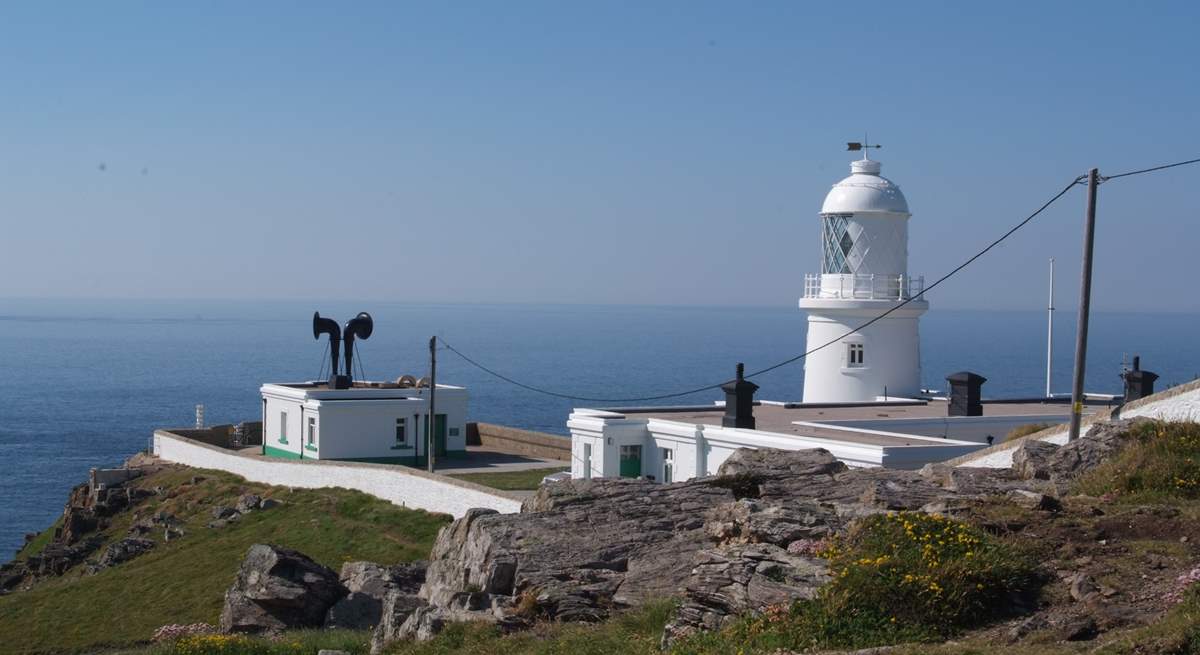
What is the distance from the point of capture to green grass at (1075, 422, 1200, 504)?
42.6ft

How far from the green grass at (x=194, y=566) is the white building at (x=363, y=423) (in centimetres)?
329

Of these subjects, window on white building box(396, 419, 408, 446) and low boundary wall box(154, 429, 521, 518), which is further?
window on white building box(396, 419, 408, 446)

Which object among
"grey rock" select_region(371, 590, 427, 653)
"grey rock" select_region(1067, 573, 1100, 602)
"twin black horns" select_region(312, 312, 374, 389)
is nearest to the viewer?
"grey rock" select_region(1067, 573, 1100, 602)

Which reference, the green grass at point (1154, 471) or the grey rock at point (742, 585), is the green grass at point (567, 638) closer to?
the grey rock at point (742, 585)

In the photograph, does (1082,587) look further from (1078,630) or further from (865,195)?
(865,195)

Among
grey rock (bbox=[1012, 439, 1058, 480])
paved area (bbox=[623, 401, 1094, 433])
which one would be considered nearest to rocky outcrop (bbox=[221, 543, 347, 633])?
grey rock (bbox=[1012, 439, 1058, 480])

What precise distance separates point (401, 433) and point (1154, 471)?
90.8 feet

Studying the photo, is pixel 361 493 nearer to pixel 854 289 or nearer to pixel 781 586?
pixel 854 289

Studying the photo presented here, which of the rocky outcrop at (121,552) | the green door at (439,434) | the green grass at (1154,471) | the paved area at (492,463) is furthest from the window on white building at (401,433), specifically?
the green grass at (1154,471)

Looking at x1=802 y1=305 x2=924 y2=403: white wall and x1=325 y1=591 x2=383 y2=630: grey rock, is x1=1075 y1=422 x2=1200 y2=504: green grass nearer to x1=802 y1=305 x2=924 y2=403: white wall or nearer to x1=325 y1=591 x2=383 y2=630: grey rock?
x1=325 y1=591 x2=383 y2=630: grey rock

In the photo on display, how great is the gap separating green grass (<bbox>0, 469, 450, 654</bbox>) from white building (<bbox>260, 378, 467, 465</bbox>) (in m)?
3.29

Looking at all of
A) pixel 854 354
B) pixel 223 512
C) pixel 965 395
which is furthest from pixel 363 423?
pixel 965 395

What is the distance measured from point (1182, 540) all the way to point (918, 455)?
13.5 m

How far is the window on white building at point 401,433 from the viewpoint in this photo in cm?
3831
